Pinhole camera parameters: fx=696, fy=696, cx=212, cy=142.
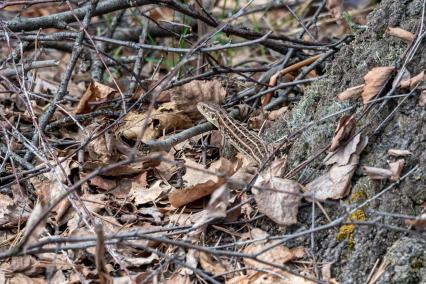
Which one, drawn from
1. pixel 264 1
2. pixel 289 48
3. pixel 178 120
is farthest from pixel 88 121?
pixel 264 1

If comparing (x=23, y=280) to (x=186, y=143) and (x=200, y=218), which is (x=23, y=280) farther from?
(x=186, y=143)

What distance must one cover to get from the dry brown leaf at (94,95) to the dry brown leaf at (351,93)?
2.12 m

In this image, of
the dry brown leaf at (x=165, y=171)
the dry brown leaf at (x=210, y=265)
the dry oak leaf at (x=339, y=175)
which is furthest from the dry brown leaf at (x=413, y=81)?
the dry brown leaf at (x=165, y=171)

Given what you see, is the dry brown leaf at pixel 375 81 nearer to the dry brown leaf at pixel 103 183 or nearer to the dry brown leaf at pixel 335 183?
the dry brown leaf at pixel 335 183

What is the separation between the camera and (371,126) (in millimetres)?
3572

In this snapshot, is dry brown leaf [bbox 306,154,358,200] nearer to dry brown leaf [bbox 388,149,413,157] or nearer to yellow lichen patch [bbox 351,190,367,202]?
yellow lichen patch [bbox 351,190,367,202]

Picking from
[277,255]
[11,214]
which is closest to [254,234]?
[277,255]

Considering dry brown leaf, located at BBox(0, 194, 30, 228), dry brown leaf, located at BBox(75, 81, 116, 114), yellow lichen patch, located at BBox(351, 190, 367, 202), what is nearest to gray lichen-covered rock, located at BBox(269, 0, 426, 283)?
yellow lichen patch, located at BBox(351, 190, 367, 202)

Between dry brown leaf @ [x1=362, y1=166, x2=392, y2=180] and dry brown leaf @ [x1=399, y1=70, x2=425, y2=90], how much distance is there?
0.48m

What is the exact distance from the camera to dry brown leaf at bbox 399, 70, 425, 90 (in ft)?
11.5

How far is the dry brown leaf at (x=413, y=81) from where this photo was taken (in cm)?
349

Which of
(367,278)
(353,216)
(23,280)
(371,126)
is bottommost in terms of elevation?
(23,280)

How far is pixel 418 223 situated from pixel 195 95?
7.87ft

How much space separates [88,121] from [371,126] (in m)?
2.38
